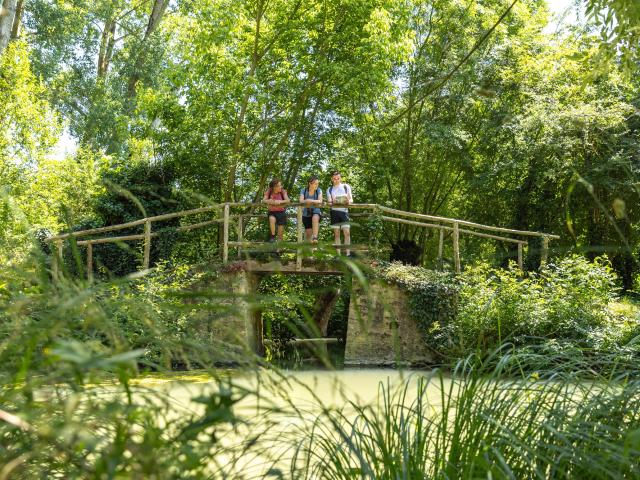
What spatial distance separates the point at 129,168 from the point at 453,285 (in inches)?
322

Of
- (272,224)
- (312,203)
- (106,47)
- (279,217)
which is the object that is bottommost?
(272,224)

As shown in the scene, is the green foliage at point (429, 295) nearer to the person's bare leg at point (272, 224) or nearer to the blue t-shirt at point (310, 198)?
the blue t-shirt at point (310, 198)

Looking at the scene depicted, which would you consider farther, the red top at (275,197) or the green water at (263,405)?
the red top at (275,197)

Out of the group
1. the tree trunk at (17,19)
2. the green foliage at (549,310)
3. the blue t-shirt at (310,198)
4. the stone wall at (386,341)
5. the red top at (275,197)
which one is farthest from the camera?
the tree trunk at (17,19)

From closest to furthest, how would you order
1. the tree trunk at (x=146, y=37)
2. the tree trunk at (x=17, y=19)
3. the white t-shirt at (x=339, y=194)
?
1. the white t-shirt at (x=339, y=194)
2. the tree trunk at (x=17, y=19)
3. the tree trunk at (x=146, y=37)

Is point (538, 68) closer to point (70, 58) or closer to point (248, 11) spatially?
point (248, 11)

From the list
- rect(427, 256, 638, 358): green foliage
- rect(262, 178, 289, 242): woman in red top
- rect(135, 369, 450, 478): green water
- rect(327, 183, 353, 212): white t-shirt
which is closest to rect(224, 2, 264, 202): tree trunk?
rect(262, 178, 289, 242): woman in red top

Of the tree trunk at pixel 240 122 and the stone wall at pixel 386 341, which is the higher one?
the tree trunk at pixel 240 122

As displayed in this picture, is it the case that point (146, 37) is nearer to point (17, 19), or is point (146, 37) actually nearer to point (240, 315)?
point (17, 19)

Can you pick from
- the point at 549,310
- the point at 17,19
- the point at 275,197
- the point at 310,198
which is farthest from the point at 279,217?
the point at 17,19

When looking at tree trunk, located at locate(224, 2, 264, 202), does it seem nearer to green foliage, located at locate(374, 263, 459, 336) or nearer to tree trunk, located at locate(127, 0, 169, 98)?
tree trunk, located at locate(127, 0, 169, 98)

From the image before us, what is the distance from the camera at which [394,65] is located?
2211 cm

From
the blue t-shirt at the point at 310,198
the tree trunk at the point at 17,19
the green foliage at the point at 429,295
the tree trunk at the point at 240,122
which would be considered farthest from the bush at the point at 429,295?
the tree trunk at the point at 17,19

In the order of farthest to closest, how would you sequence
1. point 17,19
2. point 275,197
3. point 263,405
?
point 17,19
point 275,197
point 263,405
